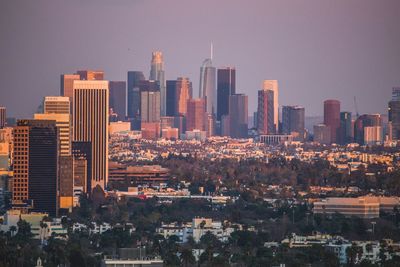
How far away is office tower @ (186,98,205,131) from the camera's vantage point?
15125 cm

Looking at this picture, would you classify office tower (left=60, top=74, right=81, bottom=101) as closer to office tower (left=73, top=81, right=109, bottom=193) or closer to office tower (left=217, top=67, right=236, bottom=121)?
office tower (left=73, top=81, right=109, bottom=193)

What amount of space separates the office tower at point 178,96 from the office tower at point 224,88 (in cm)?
247

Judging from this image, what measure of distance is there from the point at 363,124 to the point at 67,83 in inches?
1200

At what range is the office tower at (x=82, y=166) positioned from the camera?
81.8 m

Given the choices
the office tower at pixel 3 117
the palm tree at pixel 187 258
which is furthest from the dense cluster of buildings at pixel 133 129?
the palm tree at pixel 187 258

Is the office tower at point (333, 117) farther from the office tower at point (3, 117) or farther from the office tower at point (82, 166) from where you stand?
the office tower at point (82, 166)

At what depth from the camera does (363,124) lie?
130m

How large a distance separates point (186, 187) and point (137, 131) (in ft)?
180

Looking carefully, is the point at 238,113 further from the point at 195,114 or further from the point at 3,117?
the point at 3,117

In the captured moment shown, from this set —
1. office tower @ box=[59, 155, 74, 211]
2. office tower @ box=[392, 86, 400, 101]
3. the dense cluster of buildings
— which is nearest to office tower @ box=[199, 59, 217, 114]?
the dense cluster of buildings

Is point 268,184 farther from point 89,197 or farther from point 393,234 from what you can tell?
point 393,234

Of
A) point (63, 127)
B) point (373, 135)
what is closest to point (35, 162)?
point (63, 127)

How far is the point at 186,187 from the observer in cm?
8669

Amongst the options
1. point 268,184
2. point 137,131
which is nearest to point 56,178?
point 268,184
